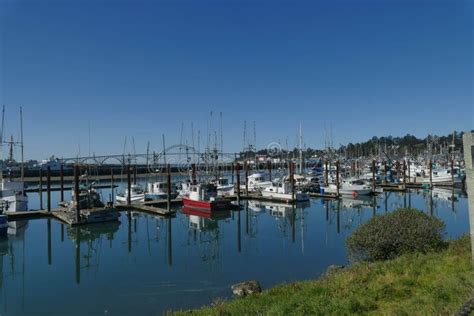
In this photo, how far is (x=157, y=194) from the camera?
54.2 metres

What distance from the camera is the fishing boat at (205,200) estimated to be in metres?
43.8

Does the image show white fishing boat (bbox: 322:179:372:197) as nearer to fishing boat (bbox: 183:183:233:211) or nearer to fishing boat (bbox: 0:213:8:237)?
fishing boat (bbox: 183:183:233:211)

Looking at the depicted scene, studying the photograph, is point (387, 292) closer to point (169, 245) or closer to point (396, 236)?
point (396, 236)

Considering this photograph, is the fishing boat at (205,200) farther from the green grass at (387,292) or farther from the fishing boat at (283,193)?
the green grass at (387,292)

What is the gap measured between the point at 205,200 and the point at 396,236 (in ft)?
99.9

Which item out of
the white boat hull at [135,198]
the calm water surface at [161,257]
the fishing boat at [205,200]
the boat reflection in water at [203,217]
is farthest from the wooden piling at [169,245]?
the white boat hull at [135,198]

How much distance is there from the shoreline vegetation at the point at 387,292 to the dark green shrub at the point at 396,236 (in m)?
1.21

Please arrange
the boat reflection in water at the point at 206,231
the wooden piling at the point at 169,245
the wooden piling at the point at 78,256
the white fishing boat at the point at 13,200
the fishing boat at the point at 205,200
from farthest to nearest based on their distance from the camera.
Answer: the fishing boat at the point at 205,200
the white fishing boat at the point at 13,200
the boat reflection in water at the point at 206,231
the wooden piling at the point at 169,245
the wooden piling at the point at 78,256

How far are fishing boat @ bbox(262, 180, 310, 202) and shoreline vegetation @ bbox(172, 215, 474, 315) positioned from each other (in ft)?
123

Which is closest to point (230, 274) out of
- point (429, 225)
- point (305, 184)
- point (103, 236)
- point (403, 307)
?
point (429, 225)

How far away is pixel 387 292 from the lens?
1016 cm

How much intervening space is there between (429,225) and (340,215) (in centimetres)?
2602

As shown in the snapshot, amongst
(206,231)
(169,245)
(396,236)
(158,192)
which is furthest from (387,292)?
(158,192)

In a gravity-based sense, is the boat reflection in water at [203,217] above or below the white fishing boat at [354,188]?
below
